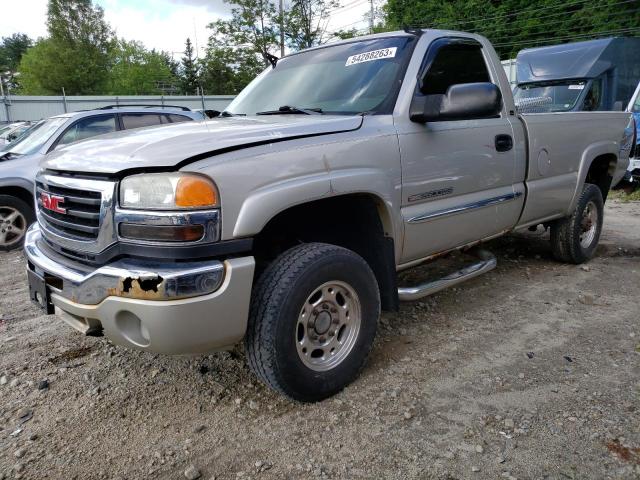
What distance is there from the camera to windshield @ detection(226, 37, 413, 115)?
3260 mm

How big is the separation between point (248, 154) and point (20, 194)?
5214mm

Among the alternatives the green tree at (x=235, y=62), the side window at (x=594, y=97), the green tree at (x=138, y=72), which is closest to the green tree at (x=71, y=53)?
the green tree at (x=138, y=72)

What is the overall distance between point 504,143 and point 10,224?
18.6 feet

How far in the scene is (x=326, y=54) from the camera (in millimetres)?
3781

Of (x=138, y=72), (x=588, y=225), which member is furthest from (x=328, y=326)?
(x=138, y=72)

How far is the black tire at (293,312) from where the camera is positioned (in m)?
2.48

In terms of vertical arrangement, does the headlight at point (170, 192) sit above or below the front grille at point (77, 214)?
above

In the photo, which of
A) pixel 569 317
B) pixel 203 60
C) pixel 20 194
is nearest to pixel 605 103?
A: pixel 569 317

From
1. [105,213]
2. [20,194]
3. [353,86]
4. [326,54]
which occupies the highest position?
[326,54]

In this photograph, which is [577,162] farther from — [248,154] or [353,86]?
[248,154]

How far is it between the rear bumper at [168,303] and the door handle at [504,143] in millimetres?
2212

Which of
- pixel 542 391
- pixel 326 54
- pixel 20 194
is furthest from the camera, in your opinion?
pixel 20 194

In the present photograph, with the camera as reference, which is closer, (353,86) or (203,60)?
(353,86)

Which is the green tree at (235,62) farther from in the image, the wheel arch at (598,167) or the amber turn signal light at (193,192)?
the amber turn signal light at (193,192)
